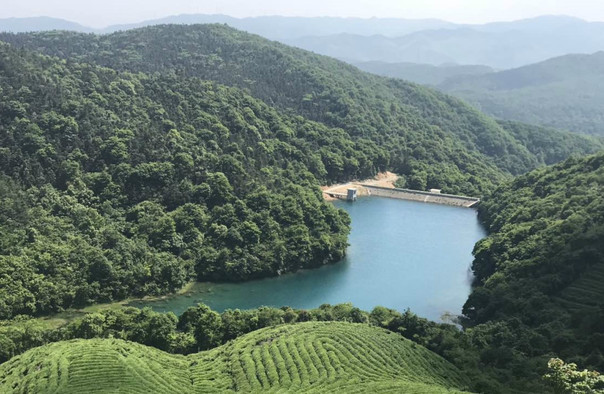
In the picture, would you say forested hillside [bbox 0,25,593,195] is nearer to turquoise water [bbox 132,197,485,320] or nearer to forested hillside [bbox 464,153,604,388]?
turquoise water [bbox 132,197,485,320]

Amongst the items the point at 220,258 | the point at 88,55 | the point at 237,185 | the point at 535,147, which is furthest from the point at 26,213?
the point at 535,147

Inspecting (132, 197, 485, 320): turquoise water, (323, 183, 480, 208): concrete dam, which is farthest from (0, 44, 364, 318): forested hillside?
(323, 183, 480, 208): concrete dam

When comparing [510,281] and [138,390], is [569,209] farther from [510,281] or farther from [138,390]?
[138,390]

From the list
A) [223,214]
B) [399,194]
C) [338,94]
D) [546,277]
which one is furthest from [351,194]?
[546,277]

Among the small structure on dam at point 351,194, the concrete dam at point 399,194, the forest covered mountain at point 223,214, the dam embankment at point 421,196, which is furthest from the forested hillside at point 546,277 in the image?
the small structure on dam at point 351,194

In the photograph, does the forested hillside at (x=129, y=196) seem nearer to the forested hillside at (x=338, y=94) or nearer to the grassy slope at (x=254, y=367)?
the grassy slope at (x=254, y=367)

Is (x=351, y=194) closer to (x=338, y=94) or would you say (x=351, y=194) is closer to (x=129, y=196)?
(x=338, y=94)

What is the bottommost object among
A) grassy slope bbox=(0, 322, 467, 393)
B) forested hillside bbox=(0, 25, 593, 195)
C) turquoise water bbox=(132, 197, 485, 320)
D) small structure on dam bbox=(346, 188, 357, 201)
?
turquoise water bbox=(132, 197, 485, 320)
